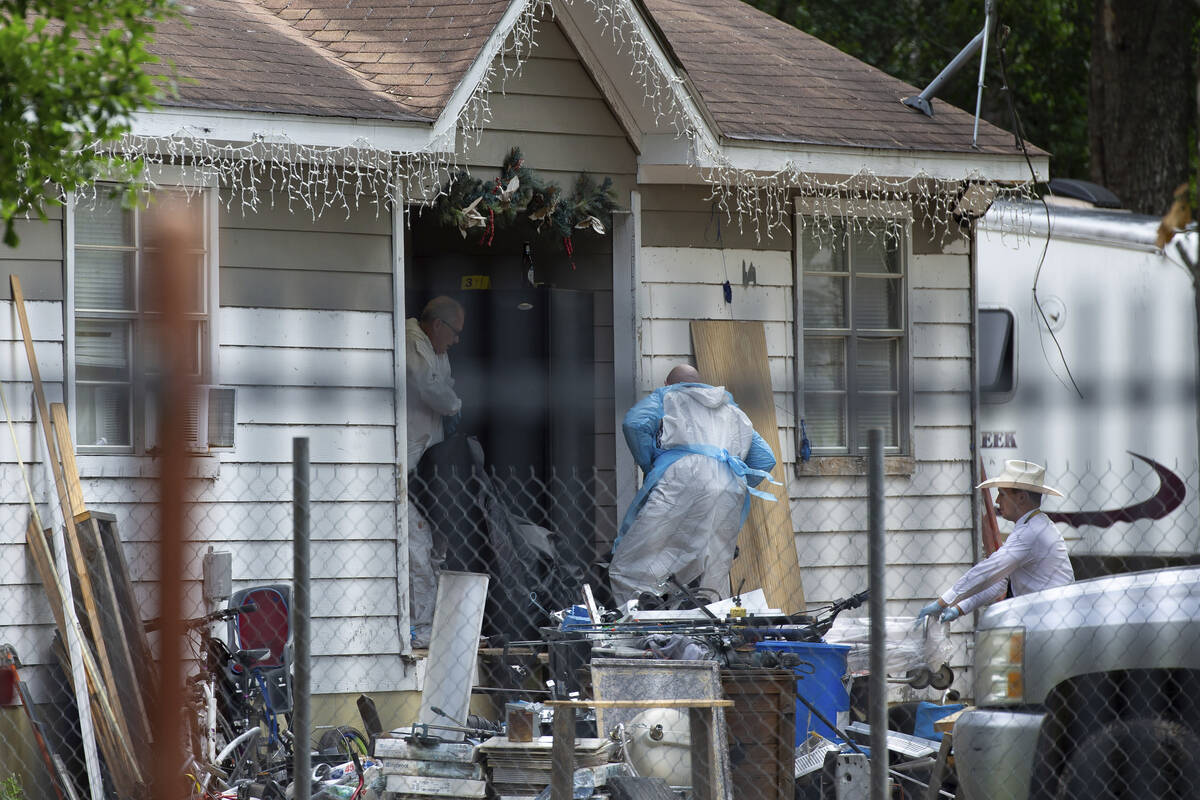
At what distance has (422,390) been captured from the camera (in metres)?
9.49

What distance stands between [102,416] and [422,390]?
6.40 ft

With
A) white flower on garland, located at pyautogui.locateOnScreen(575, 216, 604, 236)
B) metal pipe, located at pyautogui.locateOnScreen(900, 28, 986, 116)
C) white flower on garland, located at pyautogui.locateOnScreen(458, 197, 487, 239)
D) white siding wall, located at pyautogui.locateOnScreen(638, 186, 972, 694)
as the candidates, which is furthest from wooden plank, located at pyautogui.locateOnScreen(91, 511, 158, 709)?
metal pipe, located at pyautogui.locateOnScreen(900, 28, 986, 116)

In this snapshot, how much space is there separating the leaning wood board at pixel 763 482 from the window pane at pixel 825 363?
46 centimetres

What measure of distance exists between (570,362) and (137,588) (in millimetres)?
3397

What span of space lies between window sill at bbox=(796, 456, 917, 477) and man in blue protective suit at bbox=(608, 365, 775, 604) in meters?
1.16

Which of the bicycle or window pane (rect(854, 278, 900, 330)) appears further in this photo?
window pane (rect(854, 278, 900, 330))

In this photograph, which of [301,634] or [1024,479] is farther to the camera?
[1024,479]

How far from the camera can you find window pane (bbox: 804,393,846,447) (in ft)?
34.3

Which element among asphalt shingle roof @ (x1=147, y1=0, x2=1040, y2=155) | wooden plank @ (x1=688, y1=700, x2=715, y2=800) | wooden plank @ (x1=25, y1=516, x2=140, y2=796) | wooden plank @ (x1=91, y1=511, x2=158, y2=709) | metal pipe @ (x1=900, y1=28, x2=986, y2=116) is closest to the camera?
wooden plank @ (x1=688, y1=700, x2=715, y2=800)

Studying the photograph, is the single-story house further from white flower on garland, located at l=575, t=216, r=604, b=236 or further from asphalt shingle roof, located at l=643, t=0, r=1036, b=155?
white flower on garland, located at l=575, t=216, r=604, b=236

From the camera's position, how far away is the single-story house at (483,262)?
8312mm

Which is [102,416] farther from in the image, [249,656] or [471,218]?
[471,218]

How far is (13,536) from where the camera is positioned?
798 cm

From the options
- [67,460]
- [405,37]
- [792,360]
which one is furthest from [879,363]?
[67,460]
